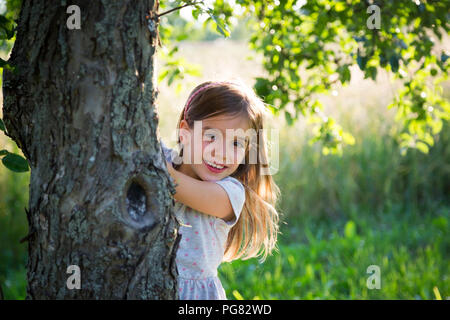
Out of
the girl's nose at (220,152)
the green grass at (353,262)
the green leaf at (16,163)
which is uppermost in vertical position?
the girl's nose at (220,152)

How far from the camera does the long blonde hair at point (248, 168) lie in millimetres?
1931

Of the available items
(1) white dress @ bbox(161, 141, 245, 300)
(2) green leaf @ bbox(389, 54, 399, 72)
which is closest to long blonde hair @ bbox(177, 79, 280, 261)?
(1) white dress @ bbox(161, 141, 245, 300)

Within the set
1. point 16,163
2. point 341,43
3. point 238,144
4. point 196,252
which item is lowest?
point 196,252

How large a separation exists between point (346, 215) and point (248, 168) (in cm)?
332

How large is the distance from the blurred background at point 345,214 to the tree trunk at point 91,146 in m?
2.13

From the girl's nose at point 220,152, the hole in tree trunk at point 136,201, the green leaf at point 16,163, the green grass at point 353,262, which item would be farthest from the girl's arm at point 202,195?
the green grass at point 353,262

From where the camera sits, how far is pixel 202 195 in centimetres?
176

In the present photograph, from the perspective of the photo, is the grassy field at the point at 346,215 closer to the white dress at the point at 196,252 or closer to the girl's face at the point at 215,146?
the white dress at the point at 196,252

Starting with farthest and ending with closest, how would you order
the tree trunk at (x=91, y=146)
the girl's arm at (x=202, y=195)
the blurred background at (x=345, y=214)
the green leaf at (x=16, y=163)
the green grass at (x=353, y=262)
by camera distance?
the blurred background at (x=345, y=214), the green grass at (x=353, y=262), the girl's arm at (x=202, y=195), the green leaf at (x=16, y=163), the tree trunk at (x=91, y=146)

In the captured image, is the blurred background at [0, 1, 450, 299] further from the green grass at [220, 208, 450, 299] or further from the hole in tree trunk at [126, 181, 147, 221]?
the hole in tree trunk at [126, 181, 147, 221]

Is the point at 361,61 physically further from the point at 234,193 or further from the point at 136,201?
the point at 136,201

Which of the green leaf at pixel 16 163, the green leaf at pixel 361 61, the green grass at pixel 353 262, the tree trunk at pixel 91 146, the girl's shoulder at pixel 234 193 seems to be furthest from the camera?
the green grass at pixel 353 262

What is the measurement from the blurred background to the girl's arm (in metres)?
1.69

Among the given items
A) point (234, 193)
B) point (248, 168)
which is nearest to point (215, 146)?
point (234, 193)
